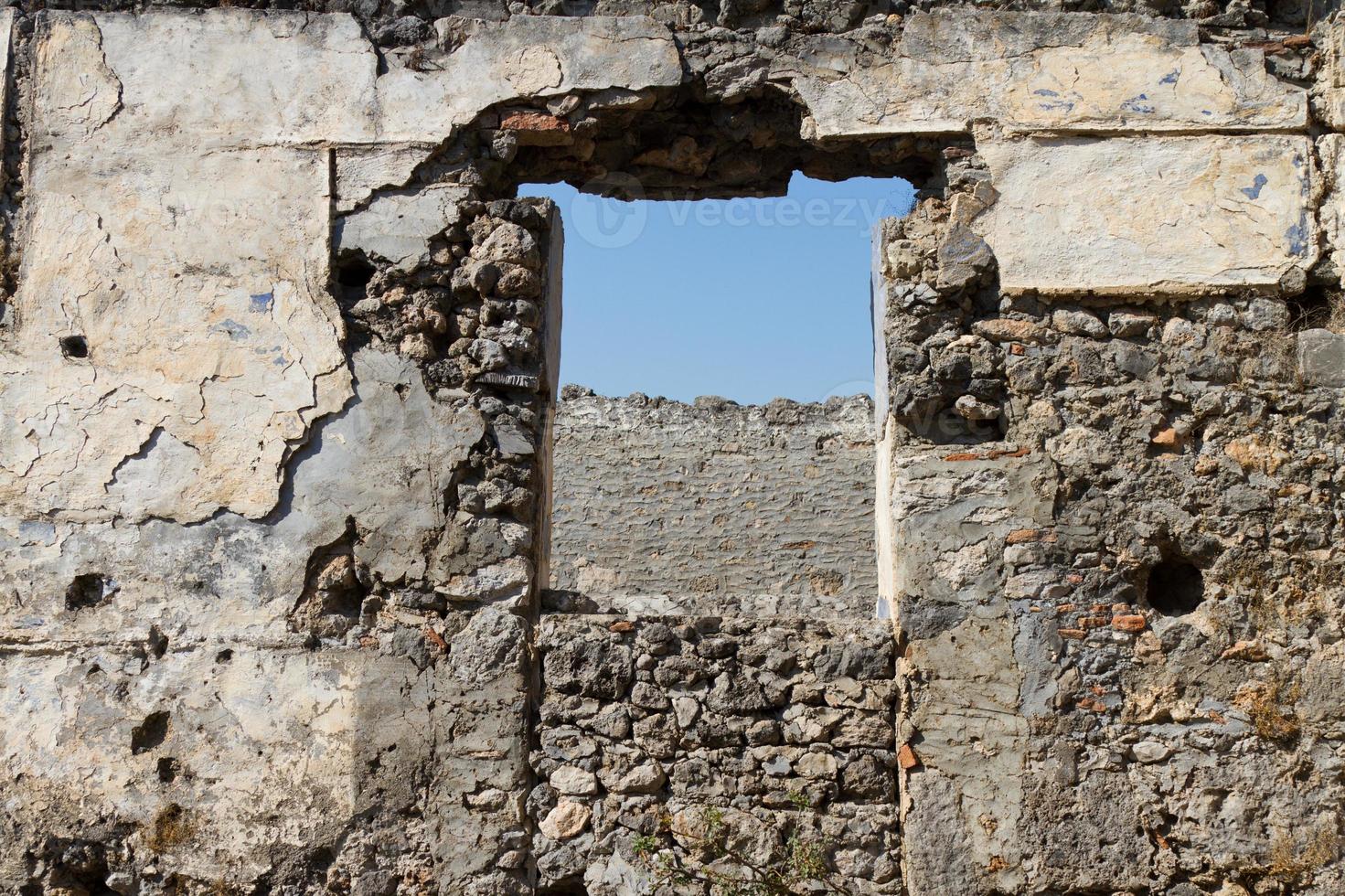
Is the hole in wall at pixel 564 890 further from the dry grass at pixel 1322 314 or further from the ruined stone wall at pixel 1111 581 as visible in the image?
the dry grass at pixel 1322 314

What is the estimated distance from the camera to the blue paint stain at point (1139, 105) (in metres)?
4.26

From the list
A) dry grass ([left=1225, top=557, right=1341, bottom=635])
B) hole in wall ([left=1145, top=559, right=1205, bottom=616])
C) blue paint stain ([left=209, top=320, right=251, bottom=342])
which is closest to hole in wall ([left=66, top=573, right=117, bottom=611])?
blue paint stain ([left=209, top=320, right=251, bottom=342])

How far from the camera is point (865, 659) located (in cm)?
400

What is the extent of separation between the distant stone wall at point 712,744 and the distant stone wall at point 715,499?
6.02 meters

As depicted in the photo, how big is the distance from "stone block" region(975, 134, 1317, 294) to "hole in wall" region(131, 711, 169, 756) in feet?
10.3

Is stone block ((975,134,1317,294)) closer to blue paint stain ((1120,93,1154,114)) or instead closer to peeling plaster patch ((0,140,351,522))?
blue paint stain ((1120,93,1154,114))

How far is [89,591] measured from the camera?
13.3ft

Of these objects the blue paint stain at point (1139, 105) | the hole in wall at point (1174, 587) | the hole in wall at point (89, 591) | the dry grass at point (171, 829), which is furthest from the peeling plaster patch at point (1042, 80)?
the dry grass at point (171, 829)

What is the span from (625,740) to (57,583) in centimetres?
195

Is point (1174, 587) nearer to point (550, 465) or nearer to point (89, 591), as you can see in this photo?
point (550, 465)

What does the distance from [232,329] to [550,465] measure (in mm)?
1194

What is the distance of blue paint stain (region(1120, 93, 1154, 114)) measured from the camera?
4.26 m

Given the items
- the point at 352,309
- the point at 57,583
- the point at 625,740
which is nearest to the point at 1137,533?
the point at 625,740

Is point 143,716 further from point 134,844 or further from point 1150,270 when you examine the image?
point 1150,270
